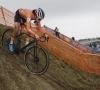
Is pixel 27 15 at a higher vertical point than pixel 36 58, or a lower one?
higher

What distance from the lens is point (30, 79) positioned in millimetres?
8930

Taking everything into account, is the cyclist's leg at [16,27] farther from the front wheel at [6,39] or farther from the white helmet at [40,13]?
the white helmet at [40,13]

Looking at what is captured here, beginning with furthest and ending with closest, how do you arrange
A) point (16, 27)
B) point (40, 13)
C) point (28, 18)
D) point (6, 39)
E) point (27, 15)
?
point (6, 39), point (16, 27), point (27, 15), point (28, 18), point (40, 13)

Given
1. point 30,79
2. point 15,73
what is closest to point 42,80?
point 30,79

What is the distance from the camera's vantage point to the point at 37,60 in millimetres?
7871

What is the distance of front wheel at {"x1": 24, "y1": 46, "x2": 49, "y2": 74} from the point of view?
7777 millimetres

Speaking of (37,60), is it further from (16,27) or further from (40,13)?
(16,27)

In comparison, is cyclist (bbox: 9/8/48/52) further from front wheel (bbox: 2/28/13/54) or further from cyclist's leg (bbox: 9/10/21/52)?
front wheel (bbox: 2/28/13/54)

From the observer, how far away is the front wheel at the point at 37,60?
25.5 ft

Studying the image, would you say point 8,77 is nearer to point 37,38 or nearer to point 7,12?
point 37,38

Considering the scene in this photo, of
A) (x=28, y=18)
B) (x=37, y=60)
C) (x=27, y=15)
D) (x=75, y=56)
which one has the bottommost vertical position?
(x=75, y=56)

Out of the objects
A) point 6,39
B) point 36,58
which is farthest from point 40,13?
point 6,39

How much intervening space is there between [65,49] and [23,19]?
8.97 meters

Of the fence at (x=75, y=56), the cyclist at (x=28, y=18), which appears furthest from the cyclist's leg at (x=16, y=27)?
the fence at (x=75, y=56)
